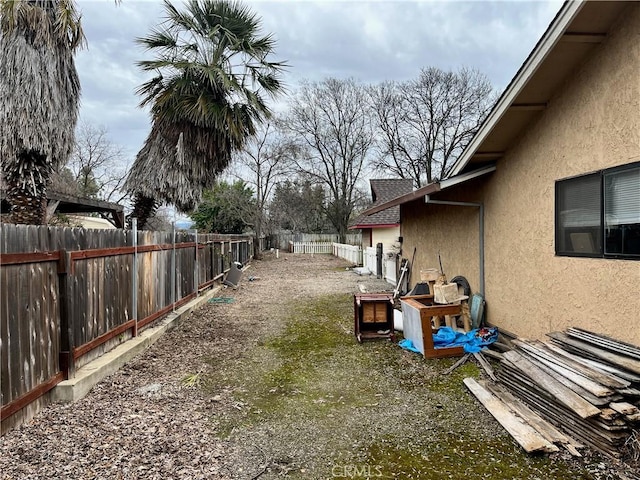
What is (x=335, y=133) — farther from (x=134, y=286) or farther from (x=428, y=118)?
(x=134, y=286)

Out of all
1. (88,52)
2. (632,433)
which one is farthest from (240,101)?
(632,433)

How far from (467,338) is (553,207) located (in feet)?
7.52

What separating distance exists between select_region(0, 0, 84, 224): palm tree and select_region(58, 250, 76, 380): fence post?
3179 mm

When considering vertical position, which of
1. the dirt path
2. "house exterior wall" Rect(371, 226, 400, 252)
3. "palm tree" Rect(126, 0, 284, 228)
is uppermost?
"palm tree" Rect(126, 0, 284, 228)

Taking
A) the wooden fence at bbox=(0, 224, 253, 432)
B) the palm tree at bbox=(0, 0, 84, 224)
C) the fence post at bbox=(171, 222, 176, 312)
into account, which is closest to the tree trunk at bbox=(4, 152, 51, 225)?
the palm tree at bbox=(0, 0, 84, 224)

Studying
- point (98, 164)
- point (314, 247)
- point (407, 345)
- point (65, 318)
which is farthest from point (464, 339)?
point (314, 247)

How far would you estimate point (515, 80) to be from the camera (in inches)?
189

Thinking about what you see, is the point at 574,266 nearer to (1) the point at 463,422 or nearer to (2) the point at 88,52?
(1) the point at 463,422

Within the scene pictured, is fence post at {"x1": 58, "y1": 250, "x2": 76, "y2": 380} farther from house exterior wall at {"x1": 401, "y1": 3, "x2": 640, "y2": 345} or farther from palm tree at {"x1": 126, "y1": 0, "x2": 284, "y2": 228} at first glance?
palm tree at {"x1": 126, "y1": 0, "x2": 284, "y2": 228}

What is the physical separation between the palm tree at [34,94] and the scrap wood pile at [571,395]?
7.13 m

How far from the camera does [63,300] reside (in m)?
4.05

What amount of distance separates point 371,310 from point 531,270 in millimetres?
2615

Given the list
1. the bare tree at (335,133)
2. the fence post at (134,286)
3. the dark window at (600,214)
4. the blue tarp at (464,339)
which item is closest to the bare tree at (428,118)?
the bare tree at (335,133)

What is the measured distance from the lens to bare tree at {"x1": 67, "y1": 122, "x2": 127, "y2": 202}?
2769 cm
